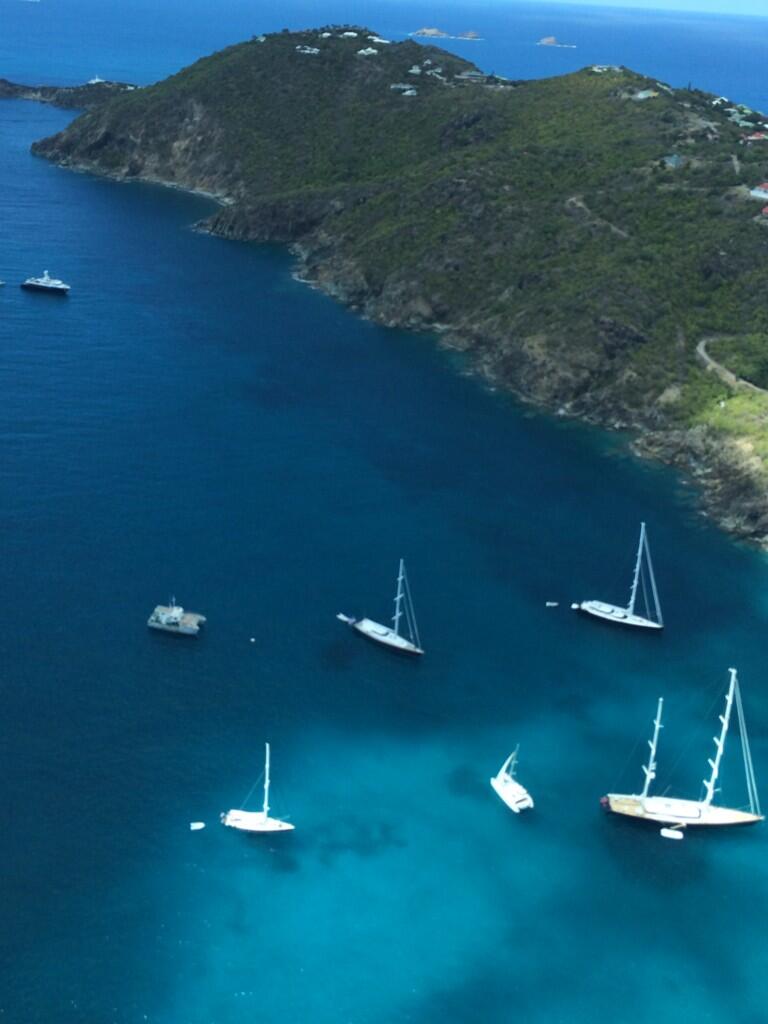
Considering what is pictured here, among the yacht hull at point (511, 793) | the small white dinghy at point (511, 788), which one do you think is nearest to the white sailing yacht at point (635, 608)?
Answer: the small white dinghy at point (511, 788)

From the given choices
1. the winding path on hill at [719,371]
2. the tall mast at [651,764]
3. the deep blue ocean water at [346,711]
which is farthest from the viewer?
the winding path on hill at [719,371]

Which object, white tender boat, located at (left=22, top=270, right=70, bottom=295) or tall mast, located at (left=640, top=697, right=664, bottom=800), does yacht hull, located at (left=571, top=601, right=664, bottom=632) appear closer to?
tall mast, located at (left=640, top=697, right=664, bottom=800)

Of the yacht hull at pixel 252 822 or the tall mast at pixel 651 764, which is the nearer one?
the yacht hull at pixel 252 822

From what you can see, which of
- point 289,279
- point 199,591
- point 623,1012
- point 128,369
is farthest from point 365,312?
point 623,1012

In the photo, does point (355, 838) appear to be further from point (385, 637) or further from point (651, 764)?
point (651, 764)

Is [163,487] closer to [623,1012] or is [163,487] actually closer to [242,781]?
[242,781]

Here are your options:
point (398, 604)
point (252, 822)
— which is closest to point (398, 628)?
point (398, 604)

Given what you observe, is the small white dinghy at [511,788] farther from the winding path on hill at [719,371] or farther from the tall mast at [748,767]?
the winding path on hill at [719,371]
